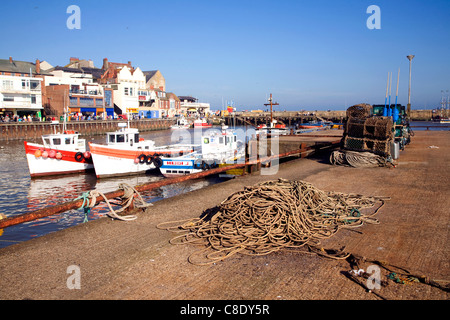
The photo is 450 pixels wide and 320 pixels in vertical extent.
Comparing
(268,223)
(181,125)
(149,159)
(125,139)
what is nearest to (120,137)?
(125,139)

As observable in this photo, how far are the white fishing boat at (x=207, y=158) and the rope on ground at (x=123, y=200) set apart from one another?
523 inches

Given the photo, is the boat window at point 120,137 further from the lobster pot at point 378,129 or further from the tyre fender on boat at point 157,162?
the lobster pot at point 378,129

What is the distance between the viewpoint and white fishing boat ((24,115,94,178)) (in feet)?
77.8

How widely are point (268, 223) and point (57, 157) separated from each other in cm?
2260

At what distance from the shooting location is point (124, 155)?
2369 centimetres

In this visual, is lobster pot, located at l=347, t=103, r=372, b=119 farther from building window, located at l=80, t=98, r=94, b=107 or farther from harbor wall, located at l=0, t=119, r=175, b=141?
building window, located at l=80, t=98, r=94, b=107

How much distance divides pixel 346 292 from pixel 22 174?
87.6 ft

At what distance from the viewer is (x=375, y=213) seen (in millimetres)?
6973

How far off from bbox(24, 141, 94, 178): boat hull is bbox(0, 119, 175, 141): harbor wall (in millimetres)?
17483

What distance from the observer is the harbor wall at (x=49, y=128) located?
5012 centimetres

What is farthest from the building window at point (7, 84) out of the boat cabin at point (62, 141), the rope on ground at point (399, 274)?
the rope on ground at point (399, 274)

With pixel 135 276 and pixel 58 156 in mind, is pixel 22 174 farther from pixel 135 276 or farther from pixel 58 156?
pixel 135 276

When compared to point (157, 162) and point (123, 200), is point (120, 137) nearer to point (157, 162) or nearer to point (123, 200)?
point (157, 162)
